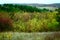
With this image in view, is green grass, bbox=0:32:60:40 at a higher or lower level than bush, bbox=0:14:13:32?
lower

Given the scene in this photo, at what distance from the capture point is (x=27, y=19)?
Answer: 1479 mm

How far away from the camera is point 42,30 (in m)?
1.47

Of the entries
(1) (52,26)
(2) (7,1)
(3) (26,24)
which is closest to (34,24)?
(3) (26,24)

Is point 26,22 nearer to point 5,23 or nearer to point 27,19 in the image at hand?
point 27,19

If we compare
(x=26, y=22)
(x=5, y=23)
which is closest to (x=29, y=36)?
(x=26, y=22)

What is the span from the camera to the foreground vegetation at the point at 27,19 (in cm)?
146

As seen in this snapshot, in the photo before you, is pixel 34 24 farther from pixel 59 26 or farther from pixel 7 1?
pixel 7 1

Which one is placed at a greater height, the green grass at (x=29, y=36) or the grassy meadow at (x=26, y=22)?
the grassy meadow at (x=26, y=22)

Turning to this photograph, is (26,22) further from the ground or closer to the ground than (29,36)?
further from the ground

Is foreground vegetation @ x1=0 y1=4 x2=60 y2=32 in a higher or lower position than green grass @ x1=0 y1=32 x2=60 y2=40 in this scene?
higher

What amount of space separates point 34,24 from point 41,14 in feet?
0.42

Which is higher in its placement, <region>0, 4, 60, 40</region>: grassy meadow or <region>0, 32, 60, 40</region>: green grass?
<region>0, 4, 60, 40</region>: grassy meadow

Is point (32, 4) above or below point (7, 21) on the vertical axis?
above

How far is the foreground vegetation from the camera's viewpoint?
146cm
